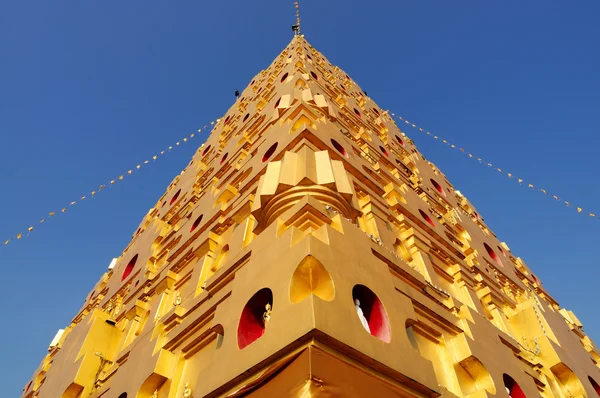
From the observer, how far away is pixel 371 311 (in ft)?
15.1

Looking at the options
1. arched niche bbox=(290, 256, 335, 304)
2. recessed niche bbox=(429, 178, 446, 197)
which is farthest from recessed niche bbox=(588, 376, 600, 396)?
recessed niche bbox=(429, 178, 446, 197)

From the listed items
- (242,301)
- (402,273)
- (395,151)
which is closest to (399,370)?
(242,301)

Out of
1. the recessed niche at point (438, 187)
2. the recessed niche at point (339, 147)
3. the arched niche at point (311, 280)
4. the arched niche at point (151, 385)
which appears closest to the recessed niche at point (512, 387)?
the arched niche at point (311, 280)

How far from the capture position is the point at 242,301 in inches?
183

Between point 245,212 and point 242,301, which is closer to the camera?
point 242,301

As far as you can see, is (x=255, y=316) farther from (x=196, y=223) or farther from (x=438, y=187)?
(x=438, y=187)

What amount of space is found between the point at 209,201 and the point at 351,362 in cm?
719

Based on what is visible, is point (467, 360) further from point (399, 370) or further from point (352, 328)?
point (352, 328)

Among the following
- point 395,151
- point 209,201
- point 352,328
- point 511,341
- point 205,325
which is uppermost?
point 395,151

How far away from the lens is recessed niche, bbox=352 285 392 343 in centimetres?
438

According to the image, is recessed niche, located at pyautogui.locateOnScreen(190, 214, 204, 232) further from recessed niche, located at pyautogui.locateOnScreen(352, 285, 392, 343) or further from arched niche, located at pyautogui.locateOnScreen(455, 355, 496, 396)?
arched niche, located at pyautogui.locateOnScreen(455, 355, 496, 396)

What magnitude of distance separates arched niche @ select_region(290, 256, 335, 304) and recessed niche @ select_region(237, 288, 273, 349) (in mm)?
438

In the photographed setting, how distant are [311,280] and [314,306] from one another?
63 centimetres

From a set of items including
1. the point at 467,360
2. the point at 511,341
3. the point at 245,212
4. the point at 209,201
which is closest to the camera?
the point at 467,360
